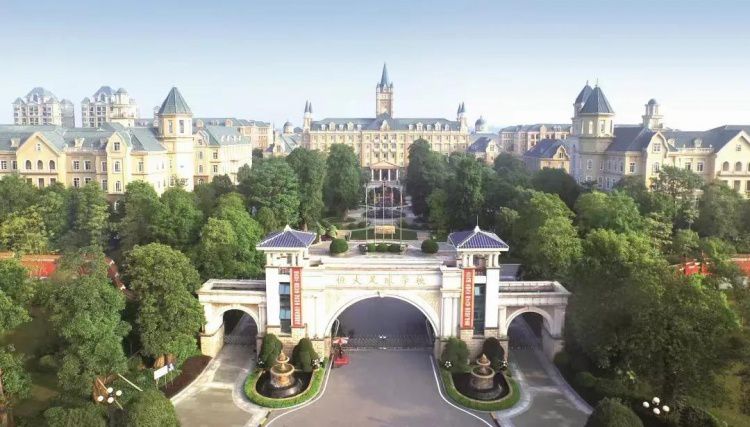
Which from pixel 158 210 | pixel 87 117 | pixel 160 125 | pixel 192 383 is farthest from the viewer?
pixel 87 117

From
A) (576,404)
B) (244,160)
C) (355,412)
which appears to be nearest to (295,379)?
(355,412)

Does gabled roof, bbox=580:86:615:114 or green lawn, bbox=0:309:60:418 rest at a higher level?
gabled roof, bbox=580:86:615:114

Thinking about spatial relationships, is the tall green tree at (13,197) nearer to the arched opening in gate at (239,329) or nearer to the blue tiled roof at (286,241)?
the arched opening in gate at (239,329)

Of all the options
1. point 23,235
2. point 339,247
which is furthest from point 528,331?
point 23,235

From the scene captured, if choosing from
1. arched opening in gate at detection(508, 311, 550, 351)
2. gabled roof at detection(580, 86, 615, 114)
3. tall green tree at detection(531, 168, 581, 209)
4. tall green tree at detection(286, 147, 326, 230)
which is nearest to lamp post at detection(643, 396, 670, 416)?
arched opening in gate at detection(508, 311, 550, 351)

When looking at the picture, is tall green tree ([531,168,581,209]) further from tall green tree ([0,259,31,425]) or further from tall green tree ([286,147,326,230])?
tall green tree ([0,259,31,425])

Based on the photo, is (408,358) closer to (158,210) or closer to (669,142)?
(158,210)
